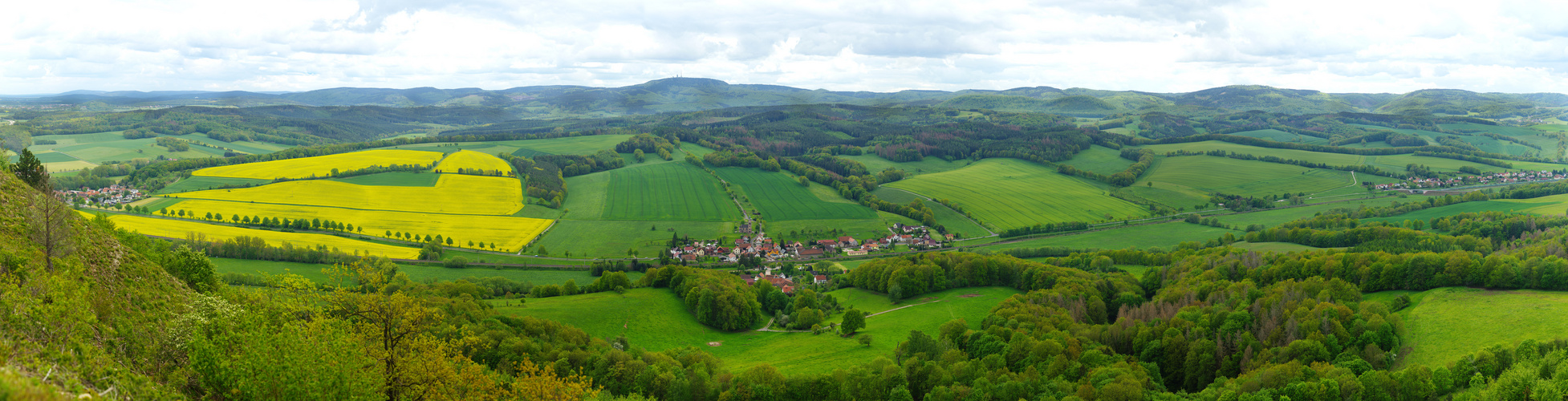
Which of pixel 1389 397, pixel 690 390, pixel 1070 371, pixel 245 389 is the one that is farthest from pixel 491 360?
pixel 1389 397

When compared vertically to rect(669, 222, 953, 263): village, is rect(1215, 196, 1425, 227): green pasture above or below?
above

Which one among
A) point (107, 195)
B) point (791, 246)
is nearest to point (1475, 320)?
point (791, 246)

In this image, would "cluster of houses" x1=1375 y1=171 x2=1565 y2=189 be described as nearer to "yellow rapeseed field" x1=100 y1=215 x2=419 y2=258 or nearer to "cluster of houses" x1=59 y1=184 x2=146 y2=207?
"yellow rapeseed field" x1=100 y1=215 x2=419 y2=258

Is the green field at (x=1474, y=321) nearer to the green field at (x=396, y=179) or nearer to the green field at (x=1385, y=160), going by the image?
the green field at (x=396, y=179)

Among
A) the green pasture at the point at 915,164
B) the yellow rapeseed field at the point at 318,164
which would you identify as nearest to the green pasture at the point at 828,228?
Result: the green pasture at the point at 915,164

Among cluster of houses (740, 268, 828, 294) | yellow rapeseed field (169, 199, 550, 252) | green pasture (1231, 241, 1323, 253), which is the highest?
yellow rapeseed field (169, 199, 550, 252)

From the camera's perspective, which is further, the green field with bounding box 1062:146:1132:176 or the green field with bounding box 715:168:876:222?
the green field with bounding box 1062:146:1132:176

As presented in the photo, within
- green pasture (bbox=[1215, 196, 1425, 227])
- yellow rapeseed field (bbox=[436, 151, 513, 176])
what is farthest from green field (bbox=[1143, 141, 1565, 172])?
yellow rapeseed field (bbox=[436, 151, 513, 176])

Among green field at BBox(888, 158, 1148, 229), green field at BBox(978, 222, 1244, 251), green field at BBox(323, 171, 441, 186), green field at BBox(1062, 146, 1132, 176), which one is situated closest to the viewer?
green field at BBox(978, 222, 1244, 251)
